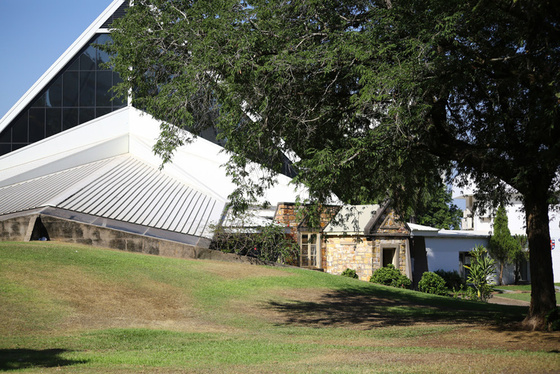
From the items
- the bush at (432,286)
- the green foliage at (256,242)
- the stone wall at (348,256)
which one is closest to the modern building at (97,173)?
the green foliage at (256,242)

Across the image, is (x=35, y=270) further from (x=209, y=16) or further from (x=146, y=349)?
(x=209, y=16)

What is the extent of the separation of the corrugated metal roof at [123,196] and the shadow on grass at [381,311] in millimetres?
7421

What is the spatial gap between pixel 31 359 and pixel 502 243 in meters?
32.4

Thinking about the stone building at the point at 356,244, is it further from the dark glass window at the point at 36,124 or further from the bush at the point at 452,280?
the dark glass window at the point at 36,124

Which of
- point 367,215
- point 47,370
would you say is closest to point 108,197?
point 367,215

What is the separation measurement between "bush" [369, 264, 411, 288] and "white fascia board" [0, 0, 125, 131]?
23.3m

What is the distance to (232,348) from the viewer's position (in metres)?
9.95

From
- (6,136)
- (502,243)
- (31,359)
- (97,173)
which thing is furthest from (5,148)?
(502,243)

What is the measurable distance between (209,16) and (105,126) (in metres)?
22.3

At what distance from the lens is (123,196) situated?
25.2m

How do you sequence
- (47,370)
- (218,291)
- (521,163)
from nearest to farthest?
(47,370), (521,163), (218,291)

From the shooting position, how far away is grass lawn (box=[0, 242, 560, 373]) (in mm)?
8445

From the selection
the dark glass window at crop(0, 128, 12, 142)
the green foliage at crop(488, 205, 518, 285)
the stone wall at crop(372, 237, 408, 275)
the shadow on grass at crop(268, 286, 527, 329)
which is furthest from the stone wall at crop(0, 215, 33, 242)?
the green foliage at crop(488, 205, 518, 285)

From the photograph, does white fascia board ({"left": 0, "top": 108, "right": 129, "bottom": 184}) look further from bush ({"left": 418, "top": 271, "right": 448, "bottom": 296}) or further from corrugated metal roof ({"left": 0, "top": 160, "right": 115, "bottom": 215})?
bush ({"left": 418, "top": 271, "right": 448, "bottom": 296})
